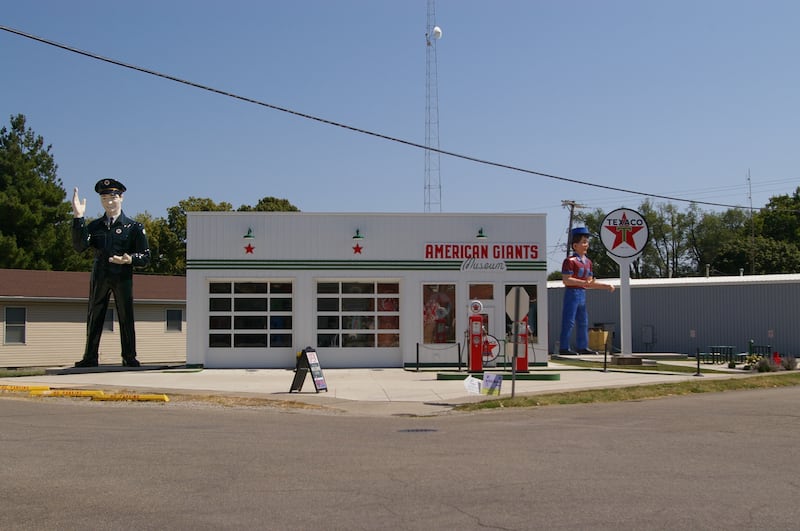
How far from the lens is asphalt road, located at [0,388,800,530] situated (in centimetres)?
754

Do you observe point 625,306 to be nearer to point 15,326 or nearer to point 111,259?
point 111,259

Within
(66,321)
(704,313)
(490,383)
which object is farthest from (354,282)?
(704,313)

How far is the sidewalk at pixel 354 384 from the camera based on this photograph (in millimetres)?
19047

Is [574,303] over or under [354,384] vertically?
over

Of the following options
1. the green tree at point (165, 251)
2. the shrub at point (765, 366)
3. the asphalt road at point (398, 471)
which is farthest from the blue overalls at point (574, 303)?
the green tree at point (165, 251)

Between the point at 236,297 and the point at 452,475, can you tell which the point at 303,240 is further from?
the point at 452,475

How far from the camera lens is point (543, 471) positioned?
9.81 meters

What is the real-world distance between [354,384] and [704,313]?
79.0 feet

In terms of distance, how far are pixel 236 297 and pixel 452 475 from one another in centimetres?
2001

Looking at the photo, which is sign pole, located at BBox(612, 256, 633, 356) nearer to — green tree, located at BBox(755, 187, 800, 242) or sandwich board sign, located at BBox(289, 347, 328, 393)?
sandwich board sign, located at BBox(289, 347, 328, 393)

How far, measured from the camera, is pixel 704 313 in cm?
4075

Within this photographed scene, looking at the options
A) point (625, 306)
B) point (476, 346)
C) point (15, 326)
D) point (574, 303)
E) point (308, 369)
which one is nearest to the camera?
point (308, 369)

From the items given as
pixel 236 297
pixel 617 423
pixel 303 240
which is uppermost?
pixel 303 240

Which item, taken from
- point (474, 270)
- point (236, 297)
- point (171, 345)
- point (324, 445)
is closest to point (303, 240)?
point (236, 297)
